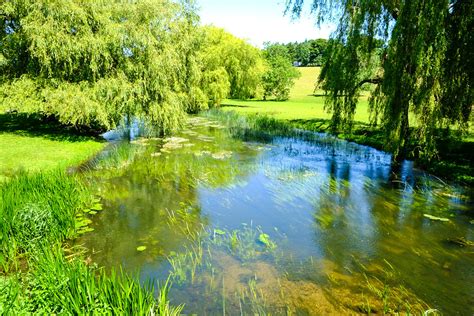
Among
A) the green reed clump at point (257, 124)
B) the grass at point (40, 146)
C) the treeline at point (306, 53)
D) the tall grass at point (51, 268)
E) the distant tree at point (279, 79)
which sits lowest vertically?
the tall grass at point (51, 268)

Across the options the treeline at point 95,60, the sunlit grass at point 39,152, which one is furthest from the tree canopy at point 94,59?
the sunlit grass at point 39,152

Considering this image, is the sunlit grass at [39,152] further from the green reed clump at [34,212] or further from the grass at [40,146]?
the green reed clump at [34,212]

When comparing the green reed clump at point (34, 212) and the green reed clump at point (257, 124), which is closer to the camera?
the green reed clump at point (34, 212)

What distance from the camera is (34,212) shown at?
6812mm

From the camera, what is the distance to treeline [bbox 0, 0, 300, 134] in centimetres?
1631

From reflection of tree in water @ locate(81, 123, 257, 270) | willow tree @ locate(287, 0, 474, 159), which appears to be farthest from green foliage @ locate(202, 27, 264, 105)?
willow tree @ locate(287, 0, 474, 159)

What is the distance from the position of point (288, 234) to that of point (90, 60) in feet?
47.2

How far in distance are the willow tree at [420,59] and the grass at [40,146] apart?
11622mm

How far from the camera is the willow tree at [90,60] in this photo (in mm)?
16297

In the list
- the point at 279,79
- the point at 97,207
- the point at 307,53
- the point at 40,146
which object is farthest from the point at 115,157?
the point at 307,53

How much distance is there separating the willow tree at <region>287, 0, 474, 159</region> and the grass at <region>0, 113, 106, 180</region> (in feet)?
38.1

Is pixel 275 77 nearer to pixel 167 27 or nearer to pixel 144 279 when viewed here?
pixel 167 27

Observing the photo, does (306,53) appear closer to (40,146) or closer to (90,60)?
(90,60)

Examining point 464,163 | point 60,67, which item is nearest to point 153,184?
point 60,67
